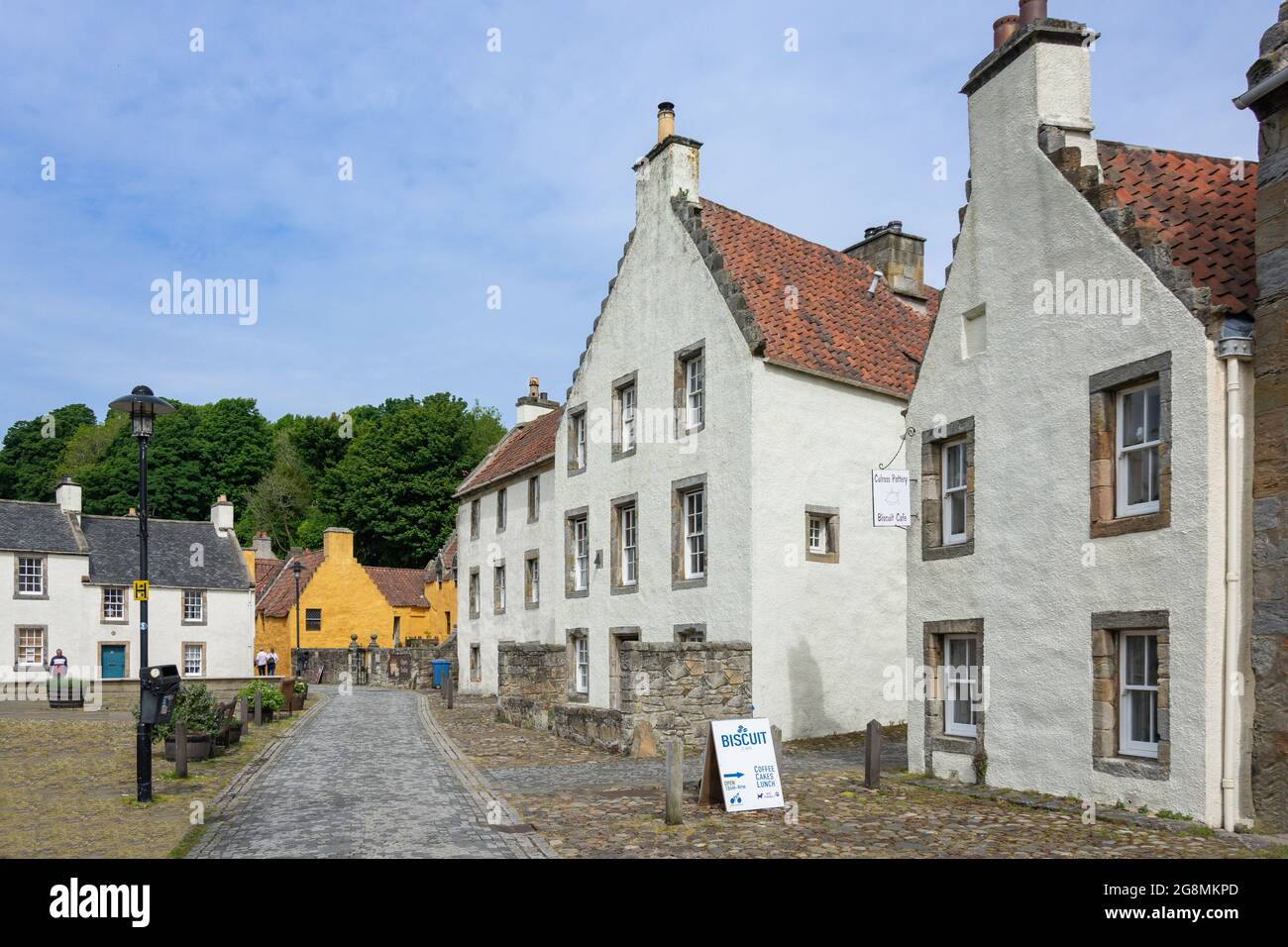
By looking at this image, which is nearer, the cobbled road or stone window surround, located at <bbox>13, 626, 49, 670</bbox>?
the cobbled road

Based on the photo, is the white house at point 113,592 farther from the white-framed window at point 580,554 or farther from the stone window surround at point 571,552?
the white-framed window at point 580,554

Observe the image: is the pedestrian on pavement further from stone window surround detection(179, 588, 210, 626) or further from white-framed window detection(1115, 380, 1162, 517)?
white-framed window detection(1115, 380, 1162, 517)

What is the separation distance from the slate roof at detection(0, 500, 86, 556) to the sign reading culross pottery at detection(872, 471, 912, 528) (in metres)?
41.1

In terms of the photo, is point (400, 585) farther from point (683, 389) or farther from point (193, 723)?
point (193, 723)

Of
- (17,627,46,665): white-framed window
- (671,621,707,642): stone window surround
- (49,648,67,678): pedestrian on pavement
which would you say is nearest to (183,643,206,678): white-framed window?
(17,627,46,665): white-framed window

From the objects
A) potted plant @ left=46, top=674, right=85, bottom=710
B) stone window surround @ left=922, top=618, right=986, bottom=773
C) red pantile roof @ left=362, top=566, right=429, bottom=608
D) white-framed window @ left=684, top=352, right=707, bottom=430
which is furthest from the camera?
red pantile roof @ left=362, top=566, right=429, bottom=608

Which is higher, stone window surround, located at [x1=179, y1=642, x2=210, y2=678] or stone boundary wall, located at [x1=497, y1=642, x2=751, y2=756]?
stone boundary wall, located at [x1=497, y1=642, x2=751, y2=756]

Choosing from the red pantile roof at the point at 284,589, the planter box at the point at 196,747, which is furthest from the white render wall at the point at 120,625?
the planter box at the point at 196,747

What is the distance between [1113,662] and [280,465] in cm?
7920

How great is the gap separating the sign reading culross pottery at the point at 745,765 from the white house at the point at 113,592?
3421 cm

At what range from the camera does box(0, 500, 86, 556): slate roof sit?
45.8 metres

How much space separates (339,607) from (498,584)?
2302 cm
